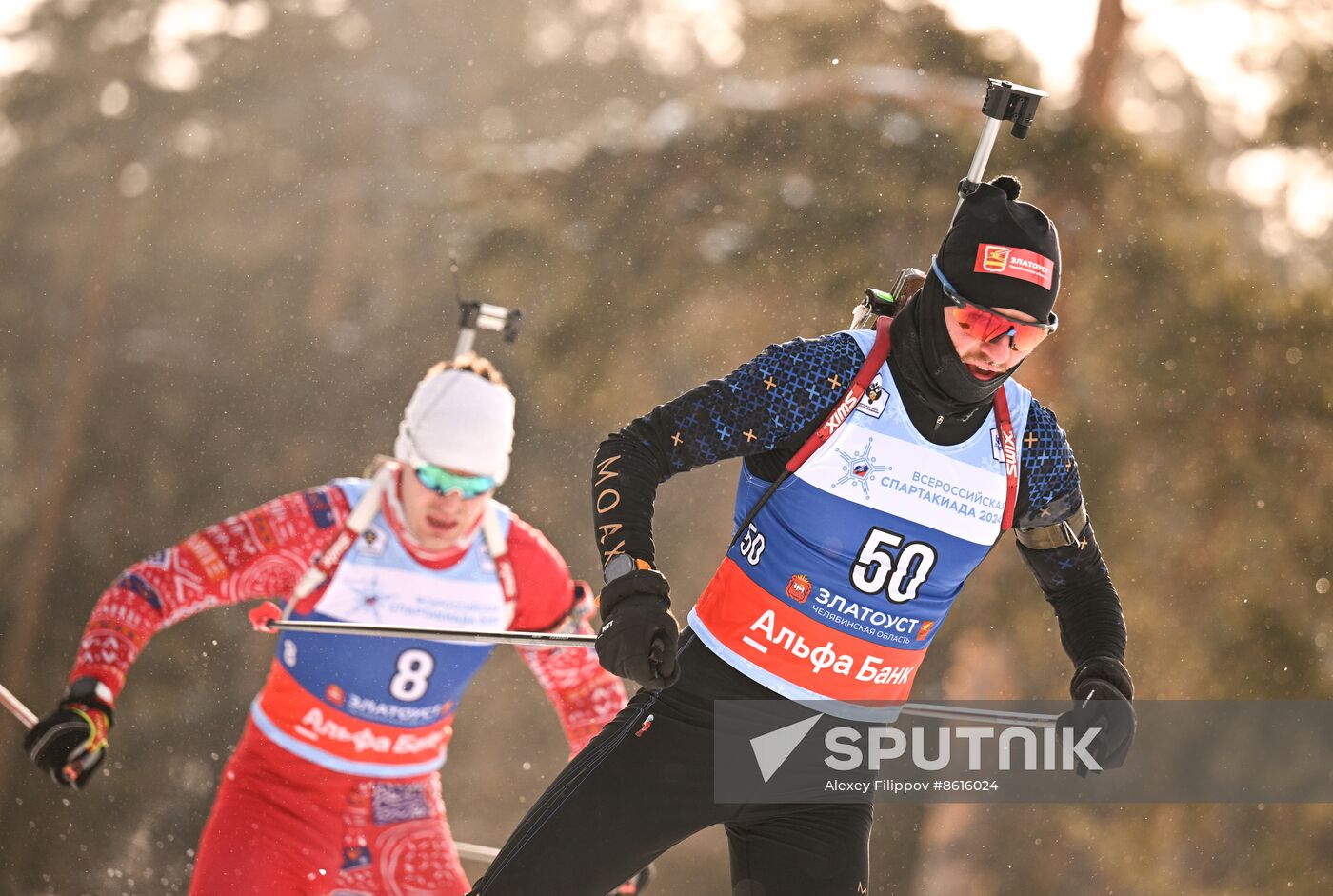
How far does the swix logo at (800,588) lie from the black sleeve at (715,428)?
27 centimetres

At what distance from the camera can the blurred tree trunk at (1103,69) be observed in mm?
10586

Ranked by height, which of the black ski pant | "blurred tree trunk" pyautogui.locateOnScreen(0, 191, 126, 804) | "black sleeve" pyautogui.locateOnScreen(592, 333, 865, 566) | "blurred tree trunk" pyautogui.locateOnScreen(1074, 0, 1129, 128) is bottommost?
the black ski pant

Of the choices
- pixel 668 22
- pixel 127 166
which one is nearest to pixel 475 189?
pixel 668 22

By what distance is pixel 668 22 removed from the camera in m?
14.4

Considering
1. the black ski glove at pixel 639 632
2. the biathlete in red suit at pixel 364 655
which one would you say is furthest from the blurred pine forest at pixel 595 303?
the black ski glove at pixel 639 632

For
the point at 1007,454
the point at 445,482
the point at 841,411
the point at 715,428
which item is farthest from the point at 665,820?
the point at 445,482

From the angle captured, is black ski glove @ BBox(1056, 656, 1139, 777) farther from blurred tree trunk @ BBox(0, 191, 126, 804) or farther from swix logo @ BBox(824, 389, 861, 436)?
blurred tree trunk @ BBox(0, 191, 126, 804)

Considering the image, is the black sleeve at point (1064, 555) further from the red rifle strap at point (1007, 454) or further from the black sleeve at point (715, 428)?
the black sleeve at point (715, 428)

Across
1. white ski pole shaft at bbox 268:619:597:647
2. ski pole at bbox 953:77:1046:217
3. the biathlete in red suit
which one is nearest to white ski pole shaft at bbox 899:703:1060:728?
white ski pole shaft at bbox 268:619:597:647

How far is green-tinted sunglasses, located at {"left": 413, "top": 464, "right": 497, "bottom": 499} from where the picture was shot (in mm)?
4969

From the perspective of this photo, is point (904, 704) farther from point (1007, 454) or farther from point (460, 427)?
point (460, 427)

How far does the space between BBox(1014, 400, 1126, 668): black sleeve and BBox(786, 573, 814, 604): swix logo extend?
2.06ft

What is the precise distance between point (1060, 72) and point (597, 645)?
29.7 feet

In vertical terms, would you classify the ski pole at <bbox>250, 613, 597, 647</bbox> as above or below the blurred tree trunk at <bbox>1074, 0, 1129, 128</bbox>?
below
